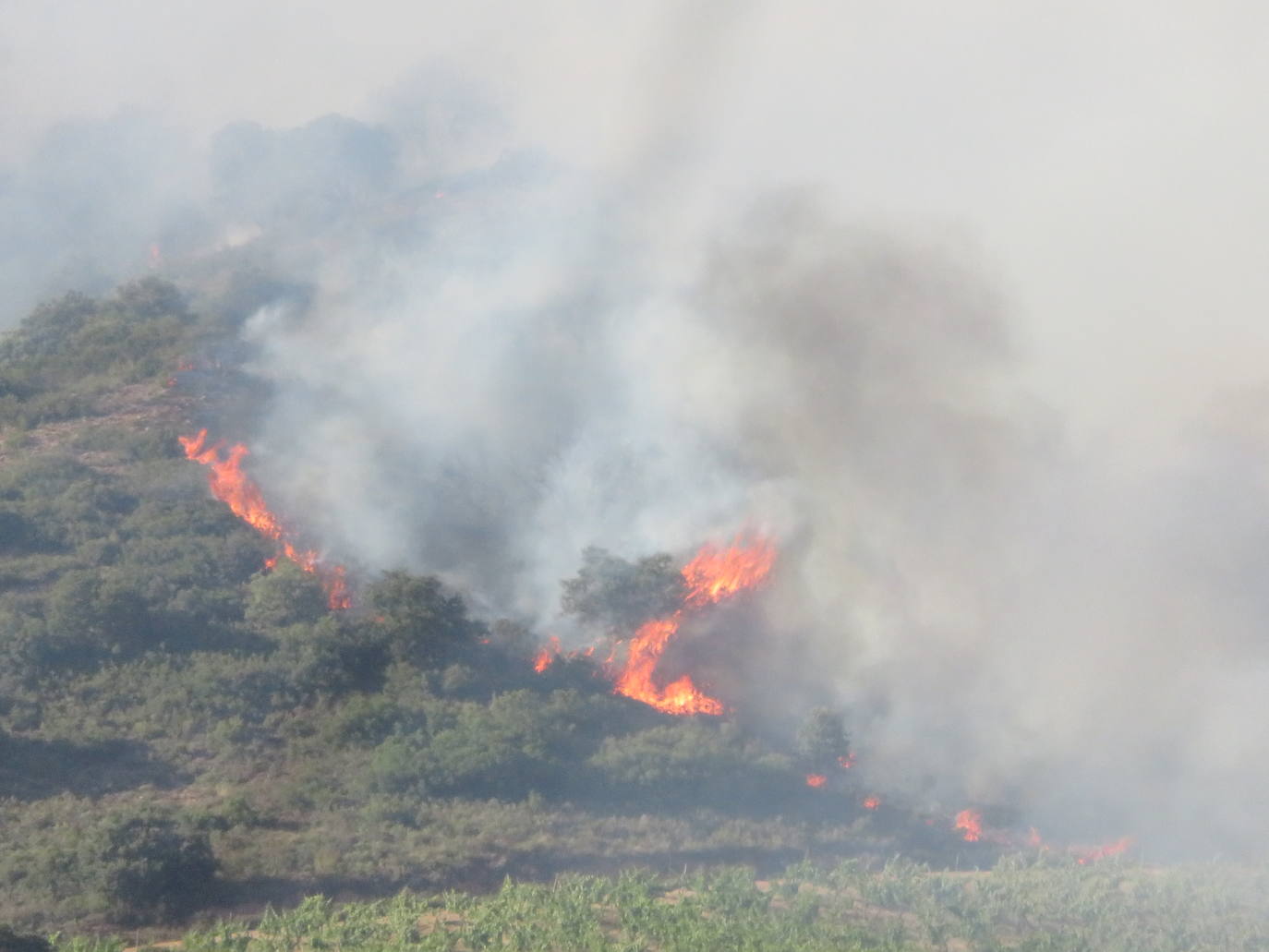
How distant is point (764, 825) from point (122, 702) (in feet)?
60.6

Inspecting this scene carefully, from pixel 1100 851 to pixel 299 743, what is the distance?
2369 centimetres

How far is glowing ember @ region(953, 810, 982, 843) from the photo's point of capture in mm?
38394

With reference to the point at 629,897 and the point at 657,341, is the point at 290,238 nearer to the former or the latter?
the point at 657,341

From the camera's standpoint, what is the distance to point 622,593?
42719 millimetres

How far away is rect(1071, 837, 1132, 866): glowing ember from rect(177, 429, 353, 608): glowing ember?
965 inches

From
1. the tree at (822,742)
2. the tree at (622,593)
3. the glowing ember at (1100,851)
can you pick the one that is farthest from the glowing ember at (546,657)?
the glowing ember at (1100,851)

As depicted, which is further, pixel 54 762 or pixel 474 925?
pixel 54 762

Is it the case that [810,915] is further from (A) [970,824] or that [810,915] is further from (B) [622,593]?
(B) [622,593]

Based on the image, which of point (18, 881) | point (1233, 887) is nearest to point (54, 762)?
point (18, 881)

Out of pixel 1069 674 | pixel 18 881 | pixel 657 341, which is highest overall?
pixel 657 341

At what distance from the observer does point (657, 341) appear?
2272 inches

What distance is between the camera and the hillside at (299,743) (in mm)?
29281

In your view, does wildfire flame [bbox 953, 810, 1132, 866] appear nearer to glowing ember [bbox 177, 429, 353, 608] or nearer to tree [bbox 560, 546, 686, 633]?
tree [bbox 560, 546, 686, 633]

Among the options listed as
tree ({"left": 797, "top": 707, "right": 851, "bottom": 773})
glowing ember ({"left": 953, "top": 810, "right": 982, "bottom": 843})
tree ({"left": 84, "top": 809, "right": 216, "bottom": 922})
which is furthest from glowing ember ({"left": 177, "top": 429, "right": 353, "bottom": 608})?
glowing ember ({"left": 953, "top": 810, "right": 982, "bottom": 843})
